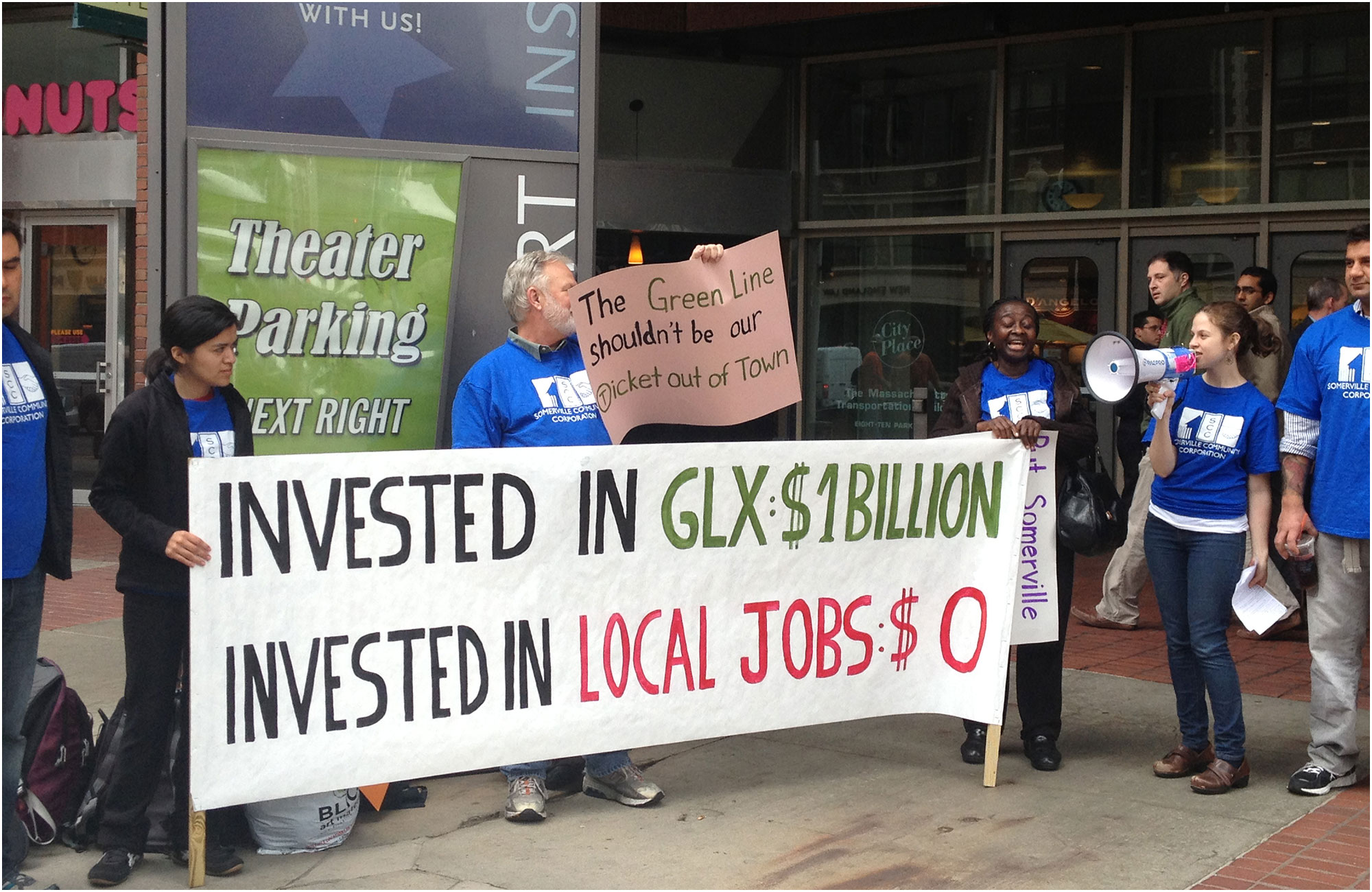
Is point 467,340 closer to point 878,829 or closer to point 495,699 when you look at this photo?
point 495,699

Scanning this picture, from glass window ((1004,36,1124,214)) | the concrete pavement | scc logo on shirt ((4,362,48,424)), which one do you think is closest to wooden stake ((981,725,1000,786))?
the concrete pavement

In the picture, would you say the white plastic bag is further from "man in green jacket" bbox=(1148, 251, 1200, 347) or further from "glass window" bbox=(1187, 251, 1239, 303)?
"glass window" bbox=(1187, 251, 1239, 303)

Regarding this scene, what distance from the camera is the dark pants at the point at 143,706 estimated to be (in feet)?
13.6

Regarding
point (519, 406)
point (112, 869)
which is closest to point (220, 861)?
point (112, 869)

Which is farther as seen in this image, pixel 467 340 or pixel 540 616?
pixel 467 340

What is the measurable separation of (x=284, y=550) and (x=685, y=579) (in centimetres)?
133

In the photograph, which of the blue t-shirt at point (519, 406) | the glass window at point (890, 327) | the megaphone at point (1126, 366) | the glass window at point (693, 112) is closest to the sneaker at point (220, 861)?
the blue t-shirt at point (519, 406)

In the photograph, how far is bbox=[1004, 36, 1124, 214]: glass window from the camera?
1137cm

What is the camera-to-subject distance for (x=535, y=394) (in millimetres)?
4809

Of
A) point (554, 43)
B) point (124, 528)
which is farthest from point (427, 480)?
point (554, 43)

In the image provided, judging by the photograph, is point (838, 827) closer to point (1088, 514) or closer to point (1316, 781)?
point (1088, 514)

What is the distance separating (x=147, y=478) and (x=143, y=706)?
2.20 feet

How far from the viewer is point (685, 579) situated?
4738 mm

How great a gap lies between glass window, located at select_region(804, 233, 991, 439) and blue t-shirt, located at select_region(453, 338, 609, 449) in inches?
298
